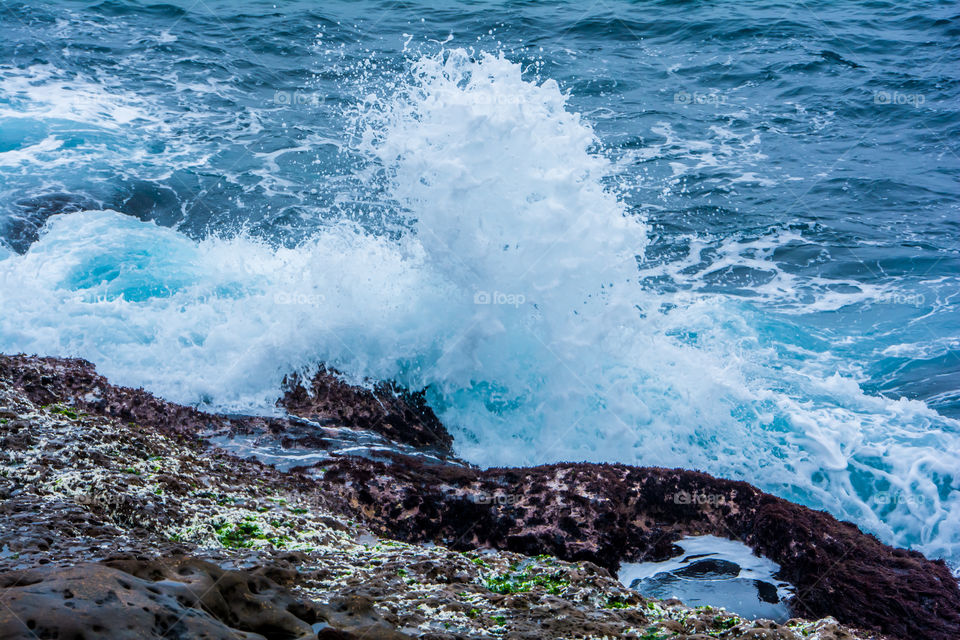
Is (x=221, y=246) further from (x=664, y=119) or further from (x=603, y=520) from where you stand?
(x=664, y=119)

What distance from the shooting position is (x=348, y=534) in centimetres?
655

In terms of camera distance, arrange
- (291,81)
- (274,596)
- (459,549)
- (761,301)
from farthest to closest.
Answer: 1. (291,81)
2. (761,301)
3. (459,549)
4. (274,596)

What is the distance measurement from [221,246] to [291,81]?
8.62 metres

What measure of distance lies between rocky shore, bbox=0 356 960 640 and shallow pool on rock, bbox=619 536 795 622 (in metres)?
0.14

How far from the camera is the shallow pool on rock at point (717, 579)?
21.7 ft

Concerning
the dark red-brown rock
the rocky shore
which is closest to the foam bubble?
the rocky shore

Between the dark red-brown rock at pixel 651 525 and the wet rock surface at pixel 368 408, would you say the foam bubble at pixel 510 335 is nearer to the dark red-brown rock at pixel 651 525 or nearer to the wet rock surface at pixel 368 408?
the wet rock surface at pixel 368 408

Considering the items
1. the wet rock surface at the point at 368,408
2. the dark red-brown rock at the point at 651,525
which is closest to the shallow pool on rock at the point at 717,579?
the dark red-brown rock at the point at 651,525

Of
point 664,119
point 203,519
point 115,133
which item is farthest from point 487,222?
point 115,133

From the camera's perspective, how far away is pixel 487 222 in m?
11.1

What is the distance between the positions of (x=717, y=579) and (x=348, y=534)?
3.46 m

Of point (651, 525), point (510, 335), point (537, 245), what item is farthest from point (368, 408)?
point (651, 525)

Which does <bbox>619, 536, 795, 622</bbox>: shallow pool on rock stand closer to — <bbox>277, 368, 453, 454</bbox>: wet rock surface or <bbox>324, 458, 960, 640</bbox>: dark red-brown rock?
<bbox>324, 458, 960, 640</bbox>: dark red-brown rock

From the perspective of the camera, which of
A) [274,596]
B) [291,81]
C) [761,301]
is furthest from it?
[291,81]
